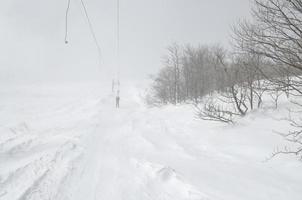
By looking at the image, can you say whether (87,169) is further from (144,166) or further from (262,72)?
(262,72)

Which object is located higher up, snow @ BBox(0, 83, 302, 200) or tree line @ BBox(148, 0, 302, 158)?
tree line @ BBox(148, 0, 302, 158)

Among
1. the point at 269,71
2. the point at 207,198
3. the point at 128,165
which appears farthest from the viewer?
the point at 269,71

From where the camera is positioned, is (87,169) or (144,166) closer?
(87,169)

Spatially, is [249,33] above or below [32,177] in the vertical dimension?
above

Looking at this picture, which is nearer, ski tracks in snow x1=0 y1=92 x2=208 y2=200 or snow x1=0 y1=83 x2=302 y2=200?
ski tracks in snow x1=0 y1=92 x2=208 y2=200

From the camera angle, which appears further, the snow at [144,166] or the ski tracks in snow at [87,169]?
the snow at [144,166]

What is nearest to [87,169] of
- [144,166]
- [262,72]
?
[144,166]

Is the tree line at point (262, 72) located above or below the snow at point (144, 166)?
above

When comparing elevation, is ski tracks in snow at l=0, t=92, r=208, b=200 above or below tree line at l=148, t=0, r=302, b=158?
below

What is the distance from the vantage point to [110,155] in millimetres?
6027

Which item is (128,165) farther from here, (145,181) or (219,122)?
(219,122)

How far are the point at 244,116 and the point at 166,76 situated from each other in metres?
31.6

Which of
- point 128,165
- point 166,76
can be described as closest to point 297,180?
point 128,165

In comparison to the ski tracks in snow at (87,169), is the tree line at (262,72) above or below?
above
